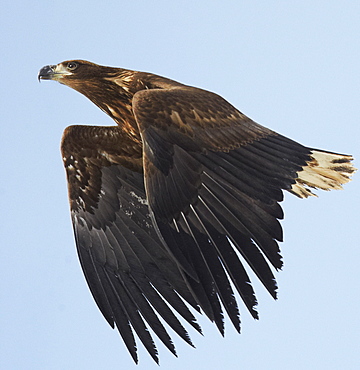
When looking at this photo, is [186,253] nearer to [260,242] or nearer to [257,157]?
[260,242]

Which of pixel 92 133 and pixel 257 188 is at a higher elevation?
pixel 92 133

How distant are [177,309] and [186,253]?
50.4 inches

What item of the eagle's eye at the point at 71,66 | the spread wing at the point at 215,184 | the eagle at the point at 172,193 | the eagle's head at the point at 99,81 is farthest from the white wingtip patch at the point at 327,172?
the eagle's eye at the point at 71,66

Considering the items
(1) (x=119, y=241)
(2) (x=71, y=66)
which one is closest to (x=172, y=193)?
(1) (x=119, y=241)

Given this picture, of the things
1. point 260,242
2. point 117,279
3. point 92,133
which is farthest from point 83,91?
point 260,242

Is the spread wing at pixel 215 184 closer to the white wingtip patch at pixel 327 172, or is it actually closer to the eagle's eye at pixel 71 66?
the white wingtip patch at pixel 327 172

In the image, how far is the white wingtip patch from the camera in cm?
842

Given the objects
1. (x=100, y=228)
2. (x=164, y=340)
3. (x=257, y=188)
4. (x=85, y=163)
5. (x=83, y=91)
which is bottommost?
(x=164, y=340)

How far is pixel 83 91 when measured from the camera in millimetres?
9469

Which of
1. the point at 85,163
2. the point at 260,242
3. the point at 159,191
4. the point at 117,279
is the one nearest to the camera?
the point at 260,242

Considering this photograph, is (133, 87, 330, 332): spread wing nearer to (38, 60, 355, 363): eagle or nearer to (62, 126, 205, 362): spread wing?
(38, 60, 355, 363): eagle

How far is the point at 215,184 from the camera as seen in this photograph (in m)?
7.38

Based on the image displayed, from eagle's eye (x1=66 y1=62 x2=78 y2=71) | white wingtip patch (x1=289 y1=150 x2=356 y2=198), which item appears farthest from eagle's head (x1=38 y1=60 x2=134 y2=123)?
white wingtip patch (x1=289 y1=150 x2=356 y2=198)

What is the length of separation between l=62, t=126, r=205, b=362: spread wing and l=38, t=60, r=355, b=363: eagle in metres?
0.01
